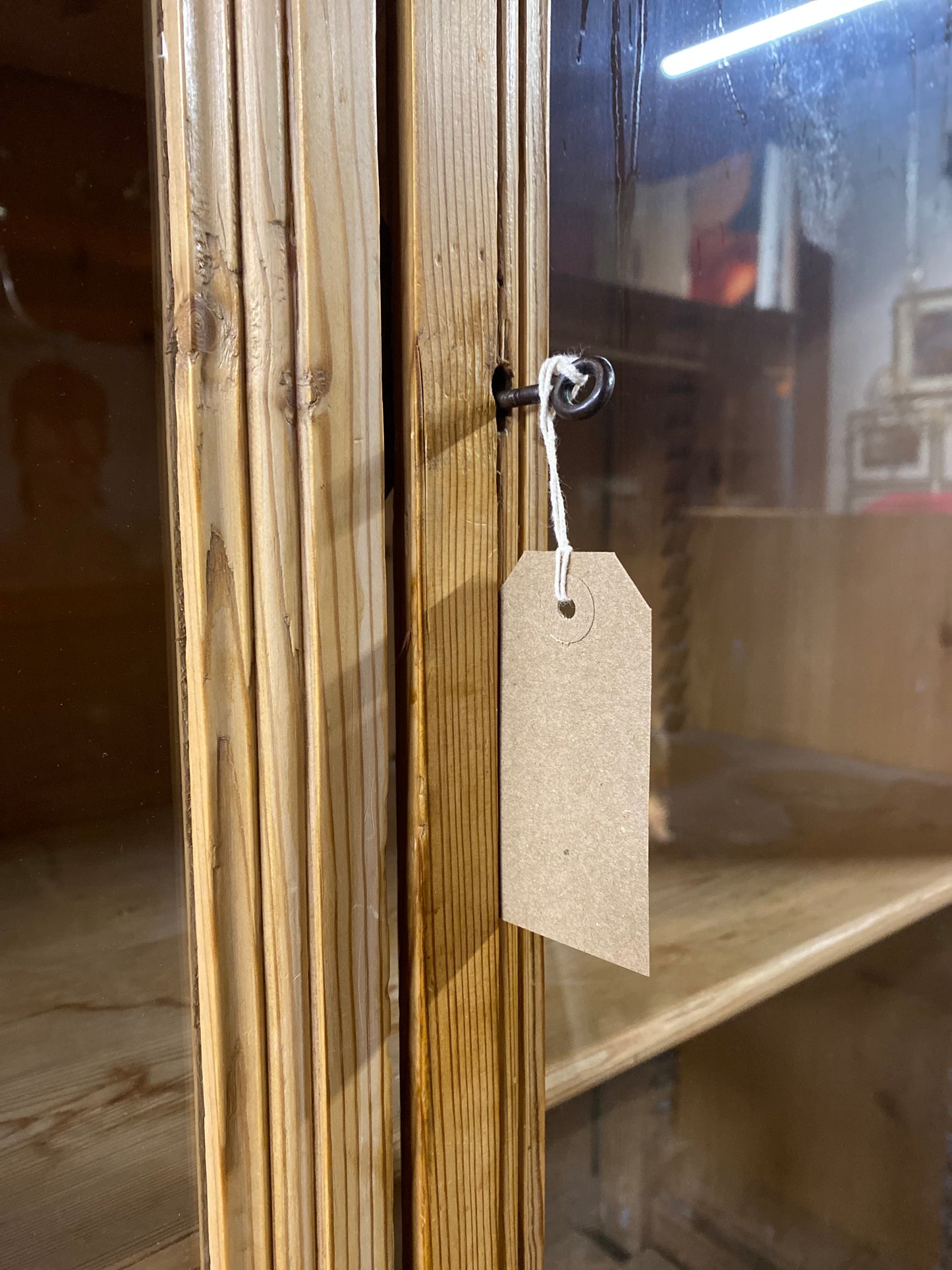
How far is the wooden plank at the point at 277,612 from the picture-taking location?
339 mm

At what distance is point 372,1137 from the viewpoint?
397 mm

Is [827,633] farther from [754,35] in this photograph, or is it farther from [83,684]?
[83,684]

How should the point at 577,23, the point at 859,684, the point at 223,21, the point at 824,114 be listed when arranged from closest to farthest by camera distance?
the point at 223,21 → the point at 577,23 → the point at 824,114 → the point at 859,684

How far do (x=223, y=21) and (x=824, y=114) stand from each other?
1.44ft

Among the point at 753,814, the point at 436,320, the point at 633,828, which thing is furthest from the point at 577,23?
the point at 753,814

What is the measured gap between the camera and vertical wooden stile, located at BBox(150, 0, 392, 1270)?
34 cm

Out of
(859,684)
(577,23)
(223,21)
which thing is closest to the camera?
(223,21)

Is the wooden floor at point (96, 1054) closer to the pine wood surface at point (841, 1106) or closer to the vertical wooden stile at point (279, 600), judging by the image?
the vertical wooden stile at point (279, 600)

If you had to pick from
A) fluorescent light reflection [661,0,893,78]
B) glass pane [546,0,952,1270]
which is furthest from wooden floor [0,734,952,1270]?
fluorescent light reflection [661,0,893,78]

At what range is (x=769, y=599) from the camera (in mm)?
651

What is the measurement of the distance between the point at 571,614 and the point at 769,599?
0.32 meters

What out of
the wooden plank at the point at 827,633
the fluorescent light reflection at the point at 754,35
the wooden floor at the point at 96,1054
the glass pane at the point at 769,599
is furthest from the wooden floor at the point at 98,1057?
the fluorescent light reflection at the point at 754,35

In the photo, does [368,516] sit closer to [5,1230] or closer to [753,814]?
[5,1230]

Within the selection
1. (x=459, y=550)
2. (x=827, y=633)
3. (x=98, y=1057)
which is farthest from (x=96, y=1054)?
(x=827, y=633)
